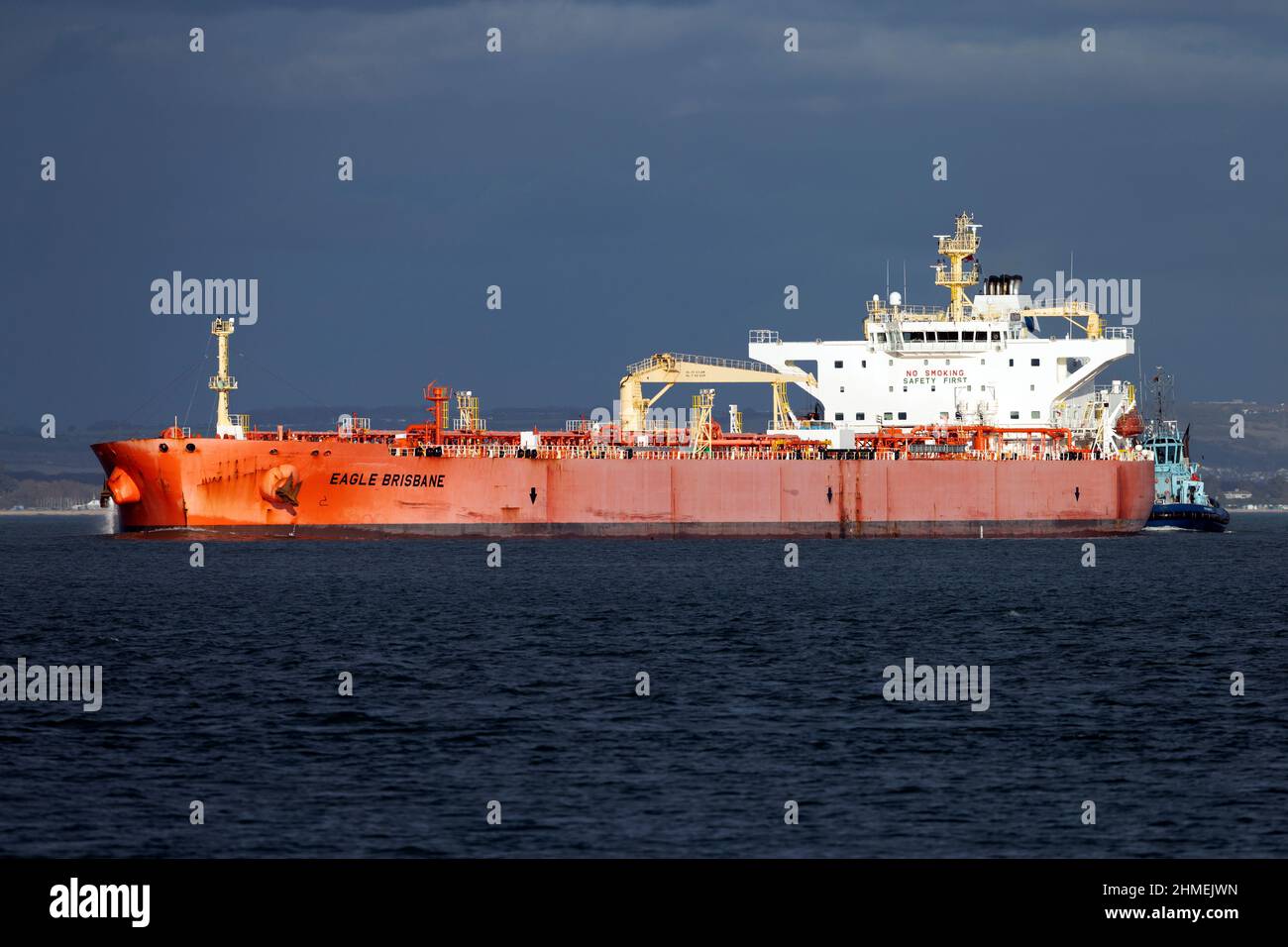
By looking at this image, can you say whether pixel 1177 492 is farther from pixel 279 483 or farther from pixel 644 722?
pixel 644 722

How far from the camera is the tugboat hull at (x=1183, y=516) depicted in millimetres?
83250

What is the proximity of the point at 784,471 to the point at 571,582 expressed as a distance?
17068 millimetres

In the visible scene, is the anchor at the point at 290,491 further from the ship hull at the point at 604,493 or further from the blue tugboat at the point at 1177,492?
the blue tugboat at the point at 1177,492

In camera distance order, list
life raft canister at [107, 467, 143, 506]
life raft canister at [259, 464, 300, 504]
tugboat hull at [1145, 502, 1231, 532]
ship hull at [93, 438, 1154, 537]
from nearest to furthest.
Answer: life raft canister at [259, 464, 300, 504] → ship hull at [93, 438, 1154, 537] → life raft canister at [107, 467, 143, 506] → tugboat hull at [1145, 502, 1231, 532]

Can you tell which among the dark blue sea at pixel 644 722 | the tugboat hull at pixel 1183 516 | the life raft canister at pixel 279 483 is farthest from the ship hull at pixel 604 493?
the tugboat hull at pixel 1183 516

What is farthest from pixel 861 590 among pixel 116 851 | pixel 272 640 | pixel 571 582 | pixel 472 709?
pixel 116 851

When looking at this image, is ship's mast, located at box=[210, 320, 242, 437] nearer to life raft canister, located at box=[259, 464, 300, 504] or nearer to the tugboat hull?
life raft canister, located at box=[259, 464, 300, 504]

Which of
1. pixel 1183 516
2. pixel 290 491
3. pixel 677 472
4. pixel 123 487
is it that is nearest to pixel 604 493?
pixel 677 472

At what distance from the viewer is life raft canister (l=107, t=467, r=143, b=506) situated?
192 feet

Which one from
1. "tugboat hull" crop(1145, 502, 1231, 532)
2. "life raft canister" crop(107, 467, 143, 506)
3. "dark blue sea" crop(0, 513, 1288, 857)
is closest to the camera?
"dark blue sea" crop(0, 513, 1288, 857)

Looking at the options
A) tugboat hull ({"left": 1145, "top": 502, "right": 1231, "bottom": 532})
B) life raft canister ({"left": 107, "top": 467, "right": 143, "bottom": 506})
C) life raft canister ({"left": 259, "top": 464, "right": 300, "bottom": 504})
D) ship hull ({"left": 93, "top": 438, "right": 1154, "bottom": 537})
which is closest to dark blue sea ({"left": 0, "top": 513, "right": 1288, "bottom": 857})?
life raft canister ({"left": 259, "top": 464, "right": 300, "bottom": 504})

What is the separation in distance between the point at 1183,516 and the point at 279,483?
47.5 m

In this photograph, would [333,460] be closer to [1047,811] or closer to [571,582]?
[571,582]

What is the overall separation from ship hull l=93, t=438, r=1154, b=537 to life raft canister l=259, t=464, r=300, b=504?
49mm
